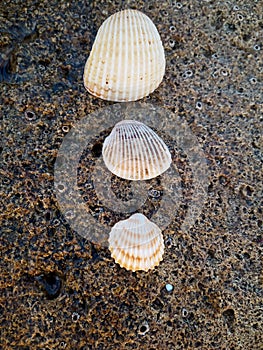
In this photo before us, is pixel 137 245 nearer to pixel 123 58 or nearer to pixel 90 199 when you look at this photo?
pixel 90 199

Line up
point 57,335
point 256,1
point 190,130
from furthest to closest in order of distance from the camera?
point 256,1 < point 190,130 < point 57,335

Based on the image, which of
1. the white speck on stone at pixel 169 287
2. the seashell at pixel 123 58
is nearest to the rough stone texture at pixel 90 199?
the white speck on stone at pixel 169 287

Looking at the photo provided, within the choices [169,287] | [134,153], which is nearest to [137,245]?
[169,287]

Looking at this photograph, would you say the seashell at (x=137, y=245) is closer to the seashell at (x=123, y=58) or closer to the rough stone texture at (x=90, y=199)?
the rough stone texture at (x=90, y=199)

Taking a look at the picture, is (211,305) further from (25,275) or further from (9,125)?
(9,125)

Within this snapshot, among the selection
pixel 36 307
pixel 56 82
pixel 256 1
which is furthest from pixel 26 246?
pixel 256 1

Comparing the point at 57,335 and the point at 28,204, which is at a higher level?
the point at 28,204

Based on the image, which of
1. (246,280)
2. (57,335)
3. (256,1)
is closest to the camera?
(57,335)

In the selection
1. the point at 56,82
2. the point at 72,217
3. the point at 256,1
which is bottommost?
the point at 72,217

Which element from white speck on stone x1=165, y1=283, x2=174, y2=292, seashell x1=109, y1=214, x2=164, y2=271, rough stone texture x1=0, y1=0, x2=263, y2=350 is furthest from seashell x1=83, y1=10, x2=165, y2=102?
white speck on stone x1=165, y1=283, x2=174, y2=292
